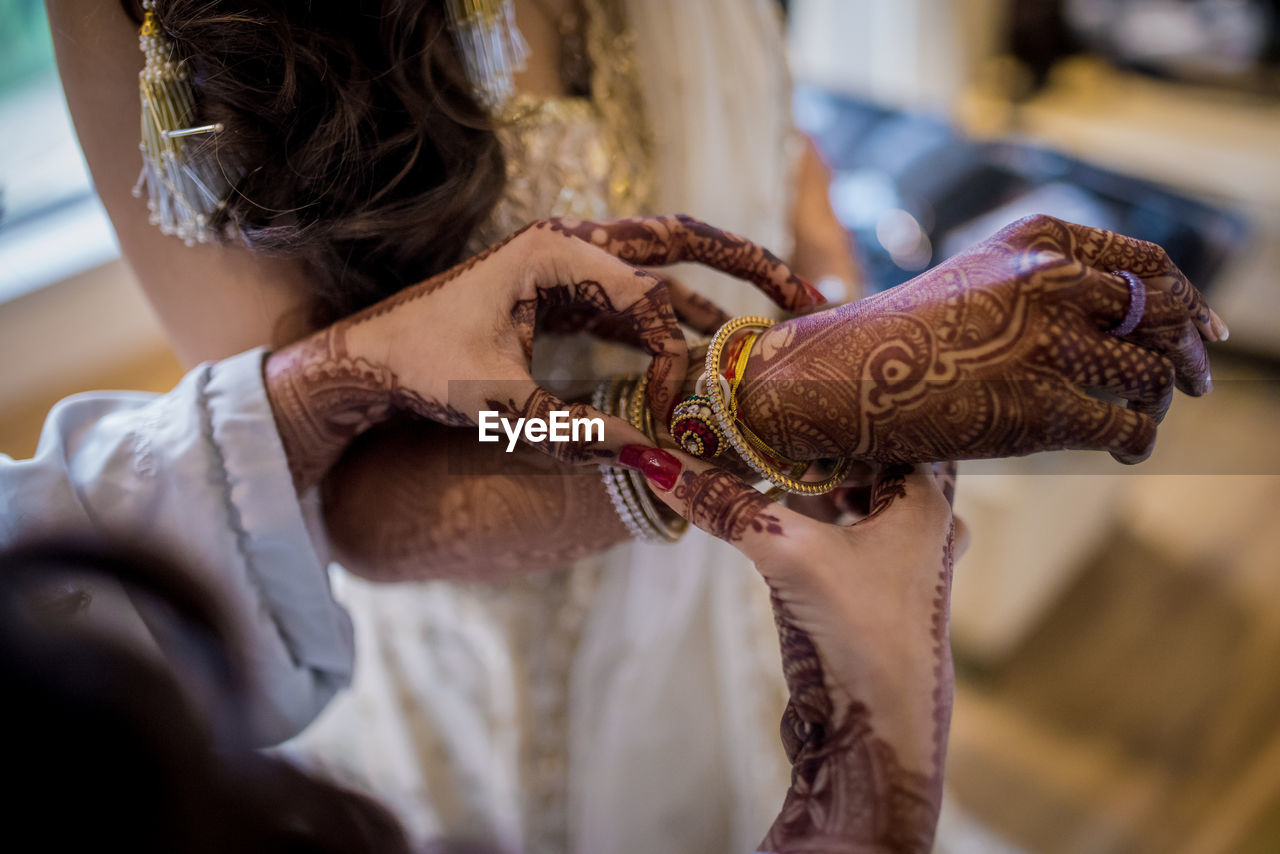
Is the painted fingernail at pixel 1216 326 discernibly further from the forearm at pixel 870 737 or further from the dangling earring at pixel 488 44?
the dangling earring at pixel 488 44

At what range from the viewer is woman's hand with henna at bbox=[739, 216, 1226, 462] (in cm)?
39

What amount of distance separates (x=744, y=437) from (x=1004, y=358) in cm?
16

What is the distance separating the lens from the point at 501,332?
0.49 metres

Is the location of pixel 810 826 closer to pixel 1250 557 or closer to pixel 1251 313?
pixel 1250 557

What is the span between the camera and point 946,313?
1.37 feet

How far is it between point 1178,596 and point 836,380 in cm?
154

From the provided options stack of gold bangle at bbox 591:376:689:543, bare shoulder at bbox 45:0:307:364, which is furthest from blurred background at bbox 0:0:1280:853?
stack of gold bangle at bbox 591:376:689:543

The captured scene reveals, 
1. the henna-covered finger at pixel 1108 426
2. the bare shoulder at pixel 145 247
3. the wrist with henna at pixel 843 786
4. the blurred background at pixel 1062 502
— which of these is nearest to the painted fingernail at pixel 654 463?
the wrist with henna at pixel 843 786

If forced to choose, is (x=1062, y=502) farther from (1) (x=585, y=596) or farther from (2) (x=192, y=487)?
(2) (x=192, y=487)

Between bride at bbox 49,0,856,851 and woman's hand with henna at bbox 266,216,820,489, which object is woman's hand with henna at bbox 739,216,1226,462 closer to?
woman's hand with henna at bbox 266,216,820,489

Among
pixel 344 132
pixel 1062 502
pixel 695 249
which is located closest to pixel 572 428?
pixel 695 249

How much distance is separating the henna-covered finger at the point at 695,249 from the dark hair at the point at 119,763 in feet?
1.22

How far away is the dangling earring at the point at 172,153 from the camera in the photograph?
498 mm

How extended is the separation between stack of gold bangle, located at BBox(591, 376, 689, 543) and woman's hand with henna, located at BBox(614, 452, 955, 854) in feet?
0.25
